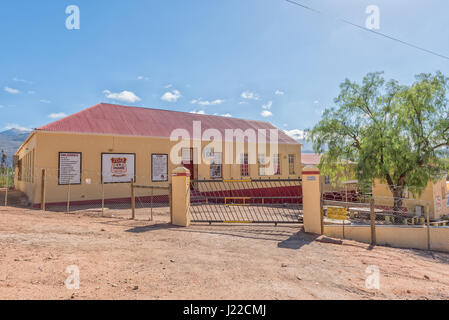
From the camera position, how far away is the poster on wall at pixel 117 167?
49.3 ft

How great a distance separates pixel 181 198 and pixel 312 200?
4159 mm

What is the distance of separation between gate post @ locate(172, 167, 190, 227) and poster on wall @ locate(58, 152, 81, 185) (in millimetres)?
7610

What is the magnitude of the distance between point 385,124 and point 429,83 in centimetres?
323

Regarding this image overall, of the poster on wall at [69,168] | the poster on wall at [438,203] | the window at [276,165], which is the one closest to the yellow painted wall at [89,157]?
the poster on wall at [69,168]

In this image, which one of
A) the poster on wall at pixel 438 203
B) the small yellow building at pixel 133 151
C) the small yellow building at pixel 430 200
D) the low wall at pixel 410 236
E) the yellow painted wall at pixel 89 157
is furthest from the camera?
the poster on wall at pixel 438 203

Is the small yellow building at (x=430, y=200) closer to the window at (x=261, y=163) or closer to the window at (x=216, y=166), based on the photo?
the window at (x=261, y=163)

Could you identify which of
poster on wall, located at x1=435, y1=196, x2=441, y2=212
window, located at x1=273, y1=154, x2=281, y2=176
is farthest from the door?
poster on wall, located at x1=435, y1=196, x2=441, y2=212

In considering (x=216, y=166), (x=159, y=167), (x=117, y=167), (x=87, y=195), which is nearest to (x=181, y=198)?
(x=117, y=167)

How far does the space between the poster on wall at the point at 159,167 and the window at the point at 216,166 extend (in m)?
3.58

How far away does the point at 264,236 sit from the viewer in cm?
759

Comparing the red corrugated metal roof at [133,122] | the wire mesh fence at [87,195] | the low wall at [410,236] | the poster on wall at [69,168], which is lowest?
the low wall at [410,236]

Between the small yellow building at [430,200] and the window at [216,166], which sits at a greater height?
the window at [216,166]

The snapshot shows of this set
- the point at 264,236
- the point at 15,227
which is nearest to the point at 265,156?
the point at 264,236
